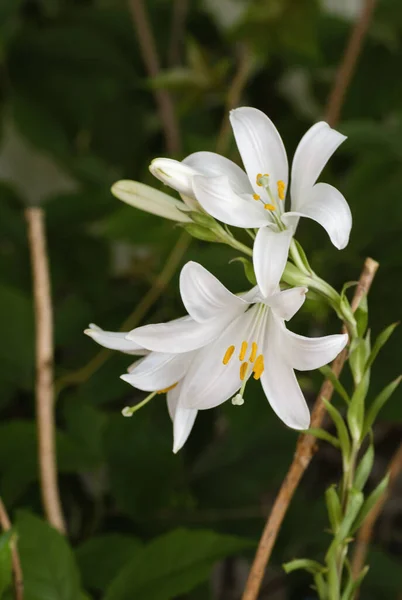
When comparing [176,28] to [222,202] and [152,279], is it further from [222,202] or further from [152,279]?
[222,202]

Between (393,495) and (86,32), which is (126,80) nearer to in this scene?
(86,32)

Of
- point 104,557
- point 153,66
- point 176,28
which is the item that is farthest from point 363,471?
point 176,28

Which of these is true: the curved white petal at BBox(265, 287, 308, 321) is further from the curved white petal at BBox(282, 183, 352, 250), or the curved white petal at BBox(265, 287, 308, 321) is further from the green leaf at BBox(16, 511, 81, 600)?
the green leaf at BBox(16, 511, 81, 600)

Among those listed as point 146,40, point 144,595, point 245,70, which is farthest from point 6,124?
point 144,595

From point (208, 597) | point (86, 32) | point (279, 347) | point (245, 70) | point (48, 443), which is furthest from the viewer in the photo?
point (86, 32)

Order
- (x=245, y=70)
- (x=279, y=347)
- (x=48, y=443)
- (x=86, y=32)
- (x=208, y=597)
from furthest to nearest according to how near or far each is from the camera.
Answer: (x=86, y=32), (x=245, y=70), (x=208, y=597), (x=48, y=443), (x=279, y=347)
